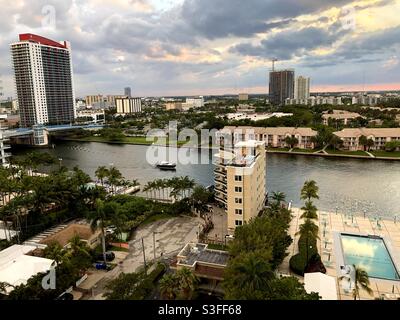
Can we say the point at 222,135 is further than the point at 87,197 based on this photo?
Yes

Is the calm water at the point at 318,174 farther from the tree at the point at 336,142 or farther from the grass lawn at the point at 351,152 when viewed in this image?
the tree at the point at 336,142

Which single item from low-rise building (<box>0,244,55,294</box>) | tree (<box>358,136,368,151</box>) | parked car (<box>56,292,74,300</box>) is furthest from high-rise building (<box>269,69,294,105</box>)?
parked car (<box>56,292,74,300</box>)

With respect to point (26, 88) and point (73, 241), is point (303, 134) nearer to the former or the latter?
point (73, 241)

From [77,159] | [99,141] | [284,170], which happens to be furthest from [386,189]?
[99,141]

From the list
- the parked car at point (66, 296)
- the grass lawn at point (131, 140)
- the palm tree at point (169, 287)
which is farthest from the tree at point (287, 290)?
the grass lawn at point (131, 140)

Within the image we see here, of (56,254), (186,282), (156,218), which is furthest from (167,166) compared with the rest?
(186,282)

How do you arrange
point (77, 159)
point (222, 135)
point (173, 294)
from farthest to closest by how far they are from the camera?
point (222, 135) < point (77, 159) < point (173, 294)
